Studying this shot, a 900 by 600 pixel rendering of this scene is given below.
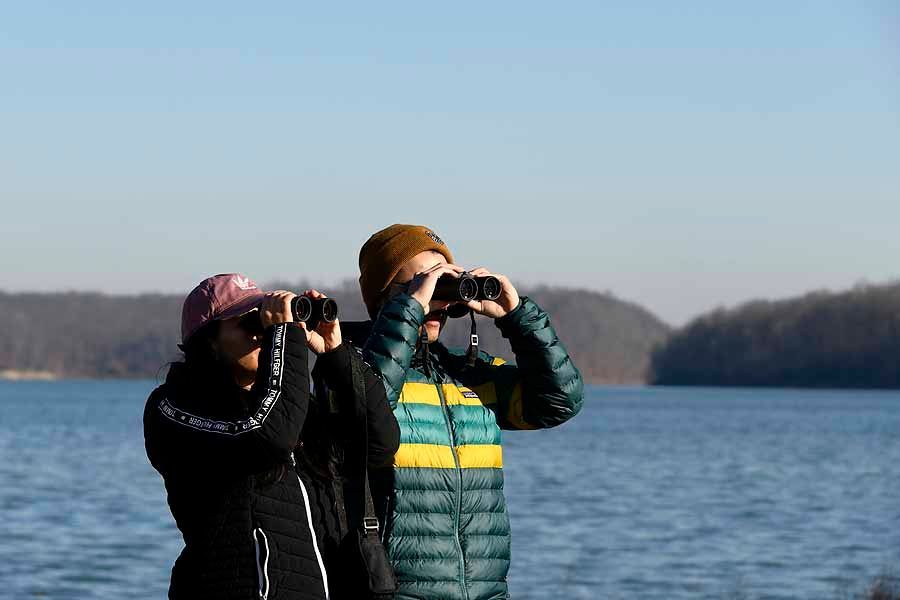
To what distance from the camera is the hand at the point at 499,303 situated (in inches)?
156

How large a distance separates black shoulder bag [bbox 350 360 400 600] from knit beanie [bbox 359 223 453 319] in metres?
0.56

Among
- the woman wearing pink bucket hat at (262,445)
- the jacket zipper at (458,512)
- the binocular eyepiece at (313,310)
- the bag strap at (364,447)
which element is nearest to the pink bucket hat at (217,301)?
the woman wearing pink bucket hat at (262,445)

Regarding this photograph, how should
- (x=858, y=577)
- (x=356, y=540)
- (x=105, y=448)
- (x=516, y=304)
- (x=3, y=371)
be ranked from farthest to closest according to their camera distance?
(x=3, y=371) → (x=105, y=448) → (x=858, y=577) → (x=516, y=304) → (x=356, y=540)

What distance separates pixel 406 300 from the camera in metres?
3.83

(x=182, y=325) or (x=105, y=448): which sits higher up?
(x=182, y=325)

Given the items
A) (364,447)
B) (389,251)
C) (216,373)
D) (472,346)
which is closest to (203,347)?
(216,373)

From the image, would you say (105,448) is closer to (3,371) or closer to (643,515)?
(643,515)

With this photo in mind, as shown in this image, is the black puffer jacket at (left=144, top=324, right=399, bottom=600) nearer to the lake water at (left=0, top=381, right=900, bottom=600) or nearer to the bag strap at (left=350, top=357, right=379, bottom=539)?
the bag strap at (left=350, top=357, right=379, bottom=539)

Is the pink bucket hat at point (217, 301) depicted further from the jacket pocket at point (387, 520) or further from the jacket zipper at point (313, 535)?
the jacket pocket at point (387, 520)

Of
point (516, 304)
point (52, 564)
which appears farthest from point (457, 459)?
point (52, 564)

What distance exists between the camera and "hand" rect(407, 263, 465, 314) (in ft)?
12.6

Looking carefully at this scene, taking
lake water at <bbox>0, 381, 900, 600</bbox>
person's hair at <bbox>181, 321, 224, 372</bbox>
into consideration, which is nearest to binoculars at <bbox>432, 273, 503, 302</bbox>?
person's hair at <bbox>181, 321, 224, 372</bbox>

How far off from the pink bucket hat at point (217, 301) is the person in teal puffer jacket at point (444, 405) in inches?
15.4

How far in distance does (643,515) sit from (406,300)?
1854cm
